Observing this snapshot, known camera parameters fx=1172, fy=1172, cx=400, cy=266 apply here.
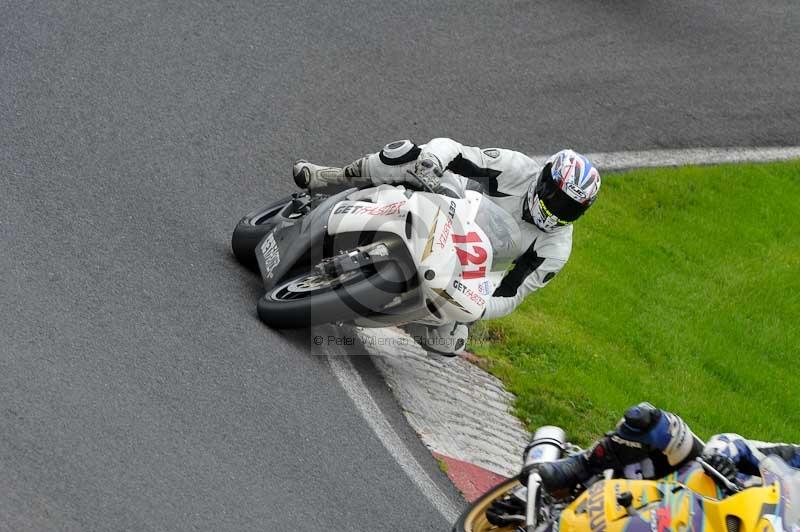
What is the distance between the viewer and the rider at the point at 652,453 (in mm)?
6141

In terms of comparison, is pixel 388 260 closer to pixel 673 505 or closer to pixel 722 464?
pixel 722 464

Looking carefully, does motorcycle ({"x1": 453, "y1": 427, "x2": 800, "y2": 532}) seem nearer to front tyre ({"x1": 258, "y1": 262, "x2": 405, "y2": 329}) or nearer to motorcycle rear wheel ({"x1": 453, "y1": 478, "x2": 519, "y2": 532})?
motorcycle rear wheel ({"x1": 453, "y1": 478, "x2": 519, "y2": 532})

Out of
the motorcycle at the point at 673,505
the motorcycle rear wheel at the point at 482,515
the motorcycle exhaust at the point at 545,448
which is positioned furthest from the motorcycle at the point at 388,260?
the motorcycle at the point at 673,505

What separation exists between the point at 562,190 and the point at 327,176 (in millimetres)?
1941

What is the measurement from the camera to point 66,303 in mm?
7277

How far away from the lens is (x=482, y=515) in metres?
6.59

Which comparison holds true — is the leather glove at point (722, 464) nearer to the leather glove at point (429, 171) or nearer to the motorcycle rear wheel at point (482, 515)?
the motorcycle rear wheel at point (482, 515)

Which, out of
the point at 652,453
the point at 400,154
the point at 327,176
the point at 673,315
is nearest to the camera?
the point at 652,453

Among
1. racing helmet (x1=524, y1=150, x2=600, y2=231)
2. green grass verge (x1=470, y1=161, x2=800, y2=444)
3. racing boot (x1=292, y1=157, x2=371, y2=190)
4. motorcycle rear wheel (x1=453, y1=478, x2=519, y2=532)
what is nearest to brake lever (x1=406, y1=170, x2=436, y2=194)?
racing boot (x1=292, y1=157, x2=371, y2=190)

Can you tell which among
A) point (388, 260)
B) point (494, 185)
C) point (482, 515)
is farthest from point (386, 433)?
point (494, 185)

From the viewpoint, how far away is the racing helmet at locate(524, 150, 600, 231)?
27.5ft

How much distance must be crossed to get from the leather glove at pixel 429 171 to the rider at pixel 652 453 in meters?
2.51

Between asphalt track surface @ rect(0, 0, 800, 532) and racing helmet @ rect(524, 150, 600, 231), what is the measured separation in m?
1.79

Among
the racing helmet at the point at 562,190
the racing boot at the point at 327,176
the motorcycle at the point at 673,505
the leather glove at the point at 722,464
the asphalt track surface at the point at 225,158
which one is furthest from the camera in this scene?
the racing boot at the point at 327,176
